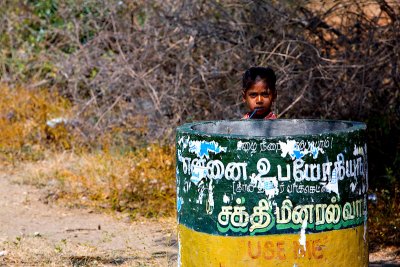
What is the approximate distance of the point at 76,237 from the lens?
6.21m

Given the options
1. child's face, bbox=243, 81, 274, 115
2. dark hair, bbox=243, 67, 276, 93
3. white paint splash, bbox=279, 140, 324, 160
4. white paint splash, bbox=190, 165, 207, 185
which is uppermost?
dark hair, bbox=243, 67, 276, 93

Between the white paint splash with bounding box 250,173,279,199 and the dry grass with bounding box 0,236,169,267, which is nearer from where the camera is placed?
the white paint splash with bounding box 250,173,279,199

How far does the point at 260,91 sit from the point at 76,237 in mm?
1867

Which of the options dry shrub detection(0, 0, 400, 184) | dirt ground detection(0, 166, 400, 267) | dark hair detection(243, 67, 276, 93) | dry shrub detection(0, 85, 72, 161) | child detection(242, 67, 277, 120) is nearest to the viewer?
child detection(242, 67, 277, 120)

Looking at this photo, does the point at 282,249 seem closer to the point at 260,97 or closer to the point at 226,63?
the point at 260,97

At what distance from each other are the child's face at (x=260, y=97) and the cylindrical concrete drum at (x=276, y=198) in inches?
65.1

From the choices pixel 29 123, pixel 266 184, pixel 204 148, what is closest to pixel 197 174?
pixel 204 148

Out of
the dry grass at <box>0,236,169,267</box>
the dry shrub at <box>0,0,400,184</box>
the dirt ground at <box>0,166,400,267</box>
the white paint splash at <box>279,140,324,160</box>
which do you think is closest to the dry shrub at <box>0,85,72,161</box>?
the dry shrub at <box>0,0,400,184</box>

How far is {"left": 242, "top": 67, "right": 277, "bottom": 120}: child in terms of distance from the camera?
5.21 meters

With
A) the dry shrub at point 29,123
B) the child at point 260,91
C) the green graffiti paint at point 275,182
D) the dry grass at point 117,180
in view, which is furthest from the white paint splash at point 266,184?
the dry shrub at point 29,123

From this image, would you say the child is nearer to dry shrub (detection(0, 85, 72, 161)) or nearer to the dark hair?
the dark hair

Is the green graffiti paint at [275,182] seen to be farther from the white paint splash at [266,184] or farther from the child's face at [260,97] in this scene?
the child's face at [260,97]

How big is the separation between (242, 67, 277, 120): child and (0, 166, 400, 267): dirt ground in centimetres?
111

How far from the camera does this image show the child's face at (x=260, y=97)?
5238mm
